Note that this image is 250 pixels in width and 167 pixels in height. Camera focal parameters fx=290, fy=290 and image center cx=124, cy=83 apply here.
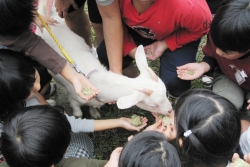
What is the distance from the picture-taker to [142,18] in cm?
234

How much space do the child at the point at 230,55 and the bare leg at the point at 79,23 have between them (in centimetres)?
116

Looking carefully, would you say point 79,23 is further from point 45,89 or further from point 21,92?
point 21,92

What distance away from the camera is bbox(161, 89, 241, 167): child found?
5.03 ft

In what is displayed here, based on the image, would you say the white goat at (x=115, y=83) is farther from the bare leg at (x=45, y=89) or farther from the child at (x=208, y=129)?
the child at (x=208, y=129)

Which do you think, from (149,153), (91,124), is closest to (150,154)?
(149,153)

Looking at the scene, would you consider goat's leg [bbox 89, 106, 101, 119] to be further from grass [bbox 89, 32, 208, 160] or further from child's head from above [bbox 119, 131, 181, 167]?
child's head from above [bbox 119, 131, 181, 167]

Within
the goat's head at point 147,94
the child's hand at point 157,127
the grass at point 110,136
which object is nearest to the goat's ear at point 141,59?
the goat's head at point 147,94

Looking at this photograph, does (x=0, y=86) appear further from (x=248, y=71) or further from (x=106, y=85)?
(x=248, y=71)

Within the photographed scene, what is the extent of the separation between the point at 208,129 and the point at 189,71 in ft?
3.37

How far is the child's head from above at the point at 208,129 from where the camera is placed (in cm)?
153

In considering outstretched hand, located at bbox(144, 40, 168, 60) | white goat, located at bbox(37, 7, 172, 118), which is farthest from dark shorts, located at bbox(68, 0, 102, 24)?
outstretched hand, located at bbox(144, 40, 168, 60)

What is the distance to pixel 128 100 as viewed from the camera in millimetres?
2008

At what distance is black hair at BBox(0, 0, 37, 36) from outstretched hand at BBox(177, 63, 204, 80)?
128 cm

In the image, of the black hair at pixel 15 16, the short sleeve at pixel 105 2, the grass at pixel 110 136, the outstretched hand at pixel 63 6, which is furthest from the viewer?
the outstretched hand at pixel 63 6
